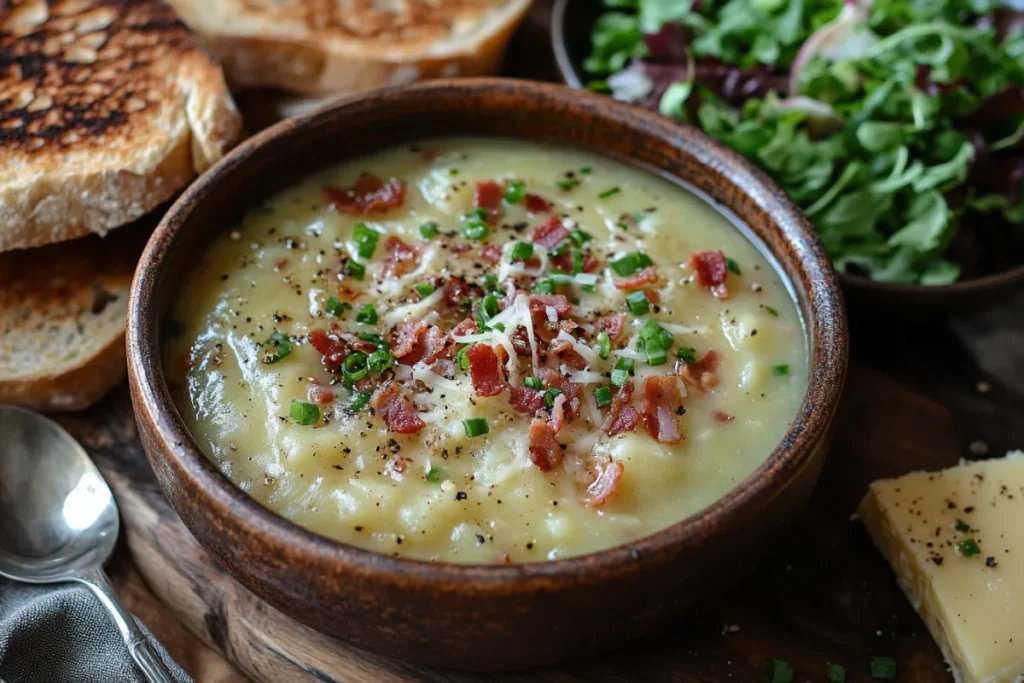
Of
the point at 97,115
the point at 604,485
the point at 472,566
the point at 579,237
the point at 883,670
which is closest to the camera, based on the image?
the point at 472,566

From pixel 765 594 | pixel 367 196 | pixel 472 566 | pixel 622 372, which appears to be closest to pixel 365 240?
pixel 367 196

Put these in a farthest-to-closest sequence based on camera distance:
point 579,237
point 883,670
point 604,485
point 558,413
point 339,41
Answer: point 339,41
point 579,237
point 883,670
point 558,413
point 604,485

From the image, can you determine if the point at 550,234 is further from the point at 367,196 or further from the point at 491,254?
the point at 367,196

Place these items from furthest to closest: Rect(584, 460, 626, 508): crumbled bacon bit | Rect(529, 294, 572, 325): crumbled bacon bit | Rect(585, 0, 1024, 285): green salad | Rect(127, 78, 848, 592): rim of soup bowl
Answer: Rect(585, 0, 1024, 285): green salad < Rect(529, 294, 572, 325): crumbled bacon bit < Rect(584, 460, 626, 508): crumbled bacon bit < Rect(127, 78, 848, 592): rim of soup bowl

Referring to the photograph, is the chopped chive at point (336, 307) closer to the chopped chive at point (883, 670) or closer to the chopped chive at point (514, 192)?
the chopped chive at point (514, 192)

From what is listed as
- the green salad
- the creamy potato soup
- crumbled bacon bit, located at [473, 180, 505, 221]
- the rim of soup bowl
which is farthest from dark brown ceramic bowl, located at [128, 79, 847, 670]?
the green salad

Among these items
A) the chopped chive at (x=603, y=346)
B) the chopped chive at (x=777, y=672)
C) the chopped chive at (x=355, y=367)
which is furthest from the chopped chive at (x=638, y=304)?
the chopped chive at (x=777, y=672)

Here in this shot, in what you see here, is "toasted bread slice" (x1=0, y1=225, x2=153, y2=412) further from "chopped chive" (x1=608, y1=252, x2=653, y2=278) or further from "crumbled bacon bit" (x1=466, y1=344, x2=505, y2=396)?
"chopped chive" (x1=608, y1=252, x2=653, y2=278)
